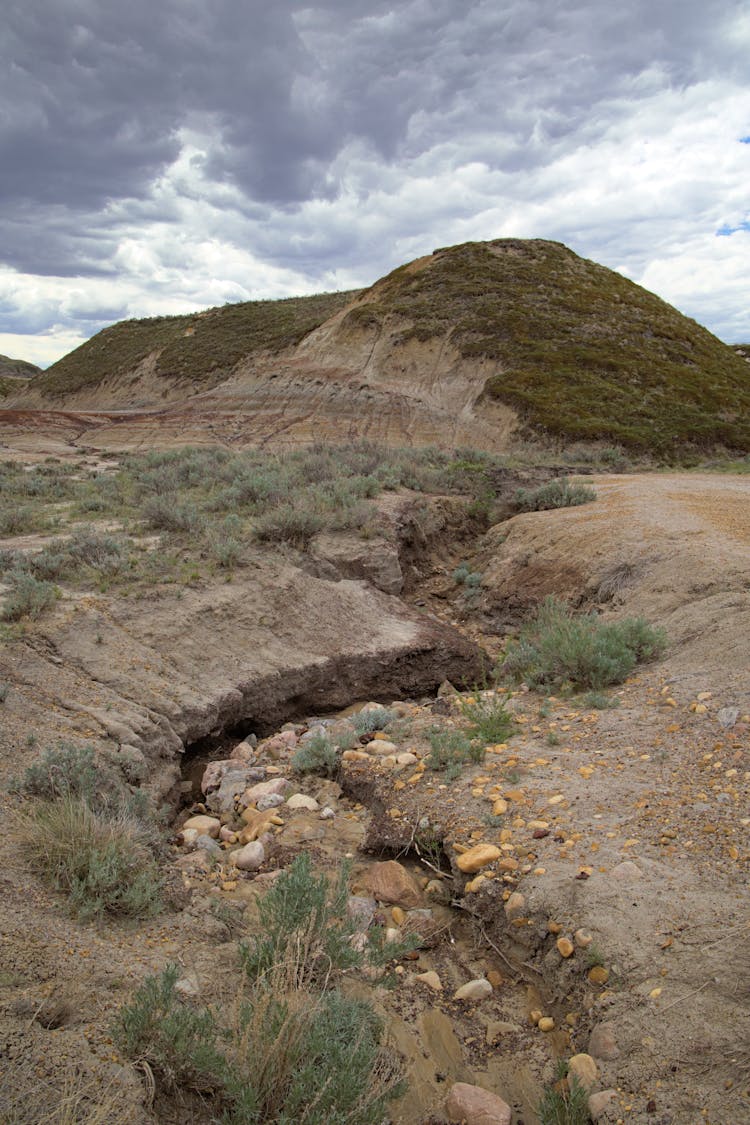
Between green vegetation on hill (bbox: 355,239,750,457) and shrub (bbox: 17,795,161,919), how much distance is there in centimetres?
1770

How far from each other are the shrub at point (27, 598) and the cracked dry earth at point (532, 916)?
4.62 feet

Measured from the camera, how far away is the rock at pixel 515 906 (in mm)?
3426

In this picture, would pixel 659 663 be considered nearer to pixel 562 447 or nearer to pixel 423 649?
pixel 423 649

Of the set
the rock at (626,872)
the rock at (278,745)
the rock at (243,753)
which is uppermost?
the rock at (626,872)

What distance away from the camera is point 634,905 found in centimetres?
312

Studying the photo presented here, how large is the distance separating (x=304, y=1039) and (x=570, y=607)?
273 inches

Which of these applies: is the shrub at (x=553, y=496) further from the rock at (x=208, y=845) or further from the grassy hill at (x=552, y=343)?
the rock at (x=208, y=845)

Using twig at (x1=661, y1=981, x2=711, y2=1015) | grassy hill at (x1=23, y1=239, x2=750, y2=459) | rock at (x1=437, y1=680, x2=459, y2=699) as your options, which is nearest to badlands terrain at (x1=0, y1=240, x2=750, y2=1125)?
twig at (x1=661, y1=981, x2=711, y2=1015)

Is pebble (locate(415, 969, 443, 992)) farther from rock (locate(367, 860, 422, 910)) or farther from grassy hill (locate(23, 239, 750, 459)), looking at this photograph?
grassy hill (locate(23, 239, 750, 459))

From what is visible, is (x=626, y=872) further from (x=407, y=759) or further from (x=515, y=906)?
(x=407, y=759)

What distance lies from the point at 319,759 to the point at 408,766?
845 millimetres

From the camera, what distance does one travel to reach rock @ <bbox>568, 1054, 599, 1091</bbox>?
2.60m

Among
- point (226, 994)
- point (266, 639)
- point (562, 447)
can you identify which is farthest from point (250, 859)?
point (562, 447)

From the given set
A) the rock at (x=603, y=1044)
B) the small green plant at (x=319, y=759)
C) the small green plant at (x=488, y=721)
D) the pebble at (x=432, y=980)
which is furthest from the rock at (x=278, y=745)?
the rock at (x=603, y=1044)
